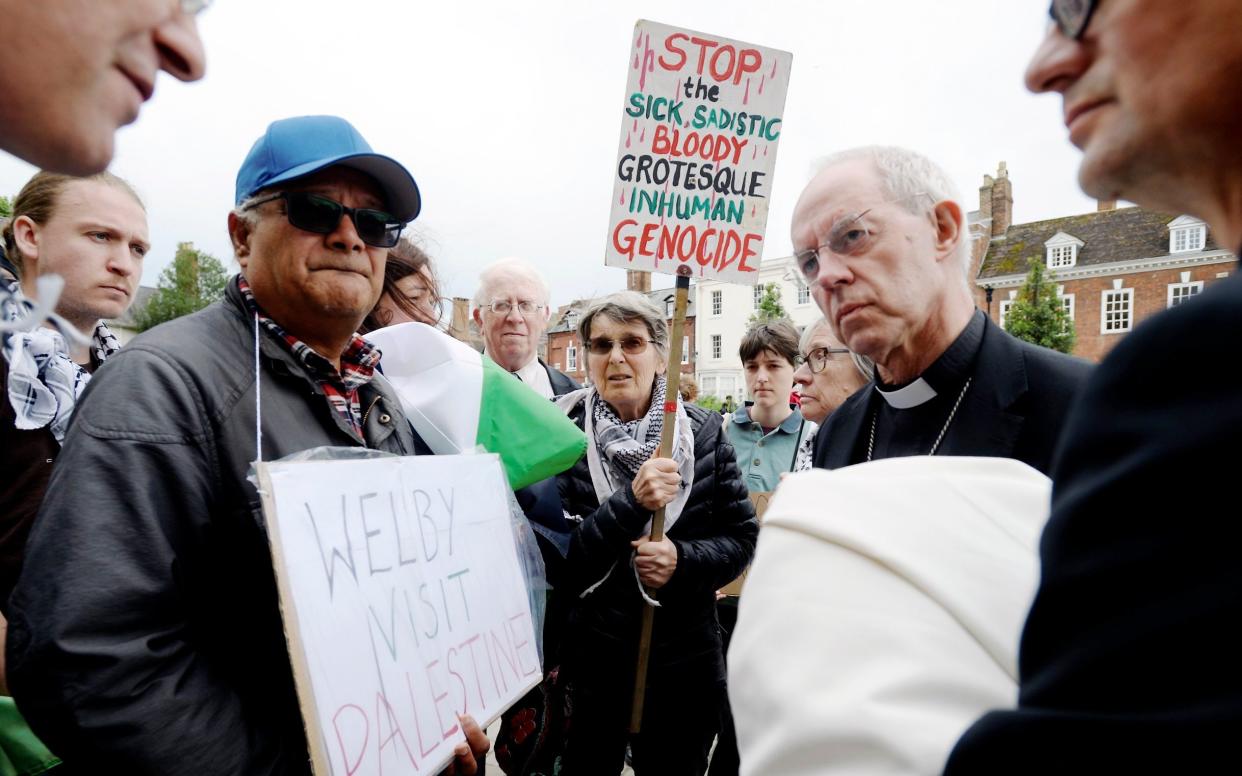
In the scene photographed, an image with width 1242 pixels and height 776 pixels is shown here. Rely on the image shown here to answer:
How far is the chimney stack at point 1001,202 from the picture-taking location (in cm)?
3788

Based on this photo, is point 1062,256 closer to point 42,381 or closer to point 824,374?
point 824,374

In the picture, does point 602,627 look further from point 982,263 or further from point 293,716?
point 982,263

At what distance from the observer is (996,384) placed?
2.09 m

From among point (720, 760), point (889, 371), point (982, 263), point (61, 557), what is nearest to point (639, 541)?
point (720, 760)

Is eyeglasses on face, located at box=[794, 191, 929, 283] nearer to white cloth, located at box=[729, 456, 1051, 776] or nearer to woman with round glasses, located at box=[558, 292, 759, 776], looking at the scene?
woman with round glasses, located at box=[558, 292, 759, 776]

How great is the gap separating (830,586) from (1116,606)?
26 cm

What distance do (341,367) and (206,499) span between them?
660 mm

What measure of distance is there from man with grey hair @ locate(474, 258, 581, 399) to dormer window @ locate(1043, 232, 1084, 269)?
1582 inches

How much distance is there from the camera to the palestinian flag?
2379 millimetres

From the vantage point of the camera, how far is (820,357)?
14.7 feet

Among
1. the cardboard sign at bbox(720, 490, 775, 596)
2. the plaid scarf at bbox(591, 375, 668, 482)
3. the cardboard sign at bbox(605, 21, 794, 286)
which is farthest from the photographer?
the cardboard sign at bbox(720, 490, 775, 596)

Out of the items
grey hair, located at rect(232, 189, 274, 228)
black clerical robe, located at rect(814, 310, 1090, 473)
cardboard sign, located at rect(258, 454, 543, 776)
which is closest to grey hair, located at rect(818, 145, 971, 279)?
black clerical robe, located at rect(814, 310, 1090, 473)

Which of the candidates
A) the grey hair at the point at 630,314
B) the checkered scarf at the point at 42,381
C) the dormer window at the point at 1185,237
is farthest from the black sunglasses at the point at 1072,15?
the dormer window at the point at 1185,237

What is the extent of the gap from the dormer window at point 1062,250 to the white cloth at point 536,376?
40.2m
